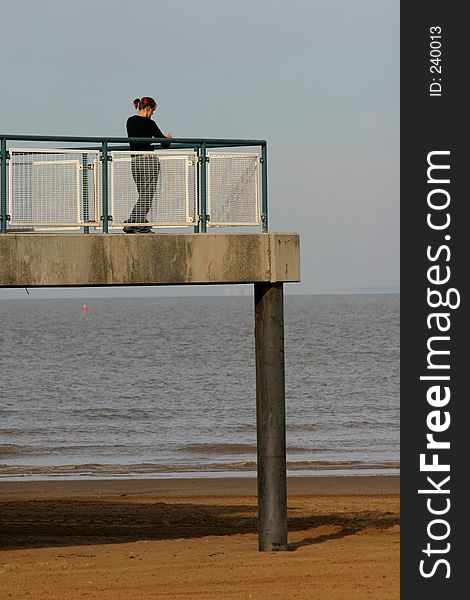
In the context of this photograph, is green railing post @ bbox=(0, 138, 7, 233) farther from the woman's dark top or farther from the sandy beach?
the sandy beach

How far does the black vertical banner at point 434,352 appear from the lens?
43.4 ft

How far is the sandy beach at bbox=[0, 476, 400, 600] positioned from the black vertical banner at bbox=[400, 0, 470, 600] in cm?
60

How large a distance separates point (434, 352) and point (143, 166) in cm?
388

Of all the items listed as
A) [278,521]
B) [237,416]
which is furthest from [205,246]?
[237,416]

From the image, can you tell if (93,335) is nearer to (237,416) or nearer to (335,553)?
(237,416)

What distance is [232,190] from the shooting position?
1472 cm

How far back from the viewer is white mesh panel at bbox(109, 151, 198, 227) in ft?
47.3

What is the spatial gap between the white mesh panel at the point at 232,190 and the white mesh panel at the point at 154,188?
0.21m

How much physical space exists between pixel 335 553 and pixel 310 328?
104 m

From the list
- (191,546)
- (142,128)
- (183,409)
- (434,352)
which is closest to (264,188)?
(142,128)

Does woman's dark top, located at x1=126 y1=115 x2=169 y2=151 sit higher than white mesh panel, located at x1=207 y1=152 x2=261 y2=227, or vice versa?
woman's dark top, located at x1=126 y1=115 x2=169 y2=151

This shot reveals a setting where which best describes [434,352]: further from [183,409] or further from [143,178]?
[183,409]

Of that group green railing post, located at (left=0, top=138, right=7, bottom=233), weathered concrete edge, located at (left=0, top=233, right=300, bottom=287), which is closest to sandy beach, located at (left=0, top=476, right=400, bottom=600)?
weathered concrete edge, located at (left=0, top=233, right=300, bottom=287)

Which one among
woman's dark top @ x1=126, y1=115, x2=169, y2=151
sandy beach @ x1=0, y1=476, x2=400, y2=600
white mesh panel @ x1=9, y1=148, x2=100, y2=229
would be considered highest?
woman's dark top @ x1=126, y1=115, x2=169, y2=151
